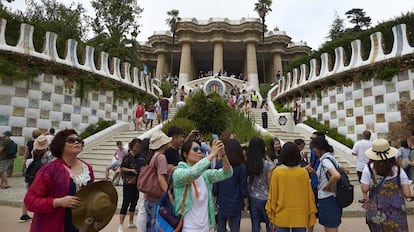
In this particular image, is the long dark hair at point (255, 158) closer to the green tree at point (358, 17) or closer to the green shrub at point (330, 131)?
the green shrub at point (330, 131)

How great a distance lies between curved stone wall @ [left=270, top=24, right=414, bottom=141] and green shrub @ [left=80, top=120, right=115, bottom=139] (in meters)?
10.1

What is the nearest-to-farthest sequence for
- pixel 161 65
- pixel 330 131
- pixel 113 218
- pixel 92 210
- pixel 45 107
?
pixel 92 210 < pixel 113 218 < pixel 45 107 < pixel 330 131 < pixel 161 65

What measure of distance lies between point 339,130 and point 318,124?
1198mm

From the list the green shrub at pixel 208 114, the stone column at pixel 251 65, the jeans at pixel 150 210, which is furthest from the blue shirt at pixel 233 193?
the stone column at pixel 251 65

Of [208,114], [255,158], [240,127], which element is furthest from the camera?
[208,114]

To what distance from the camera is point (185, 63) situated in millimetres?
36812

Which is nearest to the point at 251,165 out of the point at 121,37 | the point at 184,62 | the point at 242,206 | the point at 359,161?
the point at 242,206

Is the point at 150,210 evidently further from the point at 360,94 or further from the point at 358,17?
the point at 358,17

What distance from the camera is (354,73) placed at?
36.8ft

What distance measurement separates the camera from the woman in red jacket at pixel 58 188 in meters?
1.93

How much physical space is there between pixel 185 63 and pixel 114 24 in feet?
54.4

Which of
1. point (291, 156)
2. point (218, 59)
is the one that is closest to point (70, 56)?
point (291, 156)

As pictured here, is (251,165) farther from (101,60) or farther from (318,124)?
(101,60)

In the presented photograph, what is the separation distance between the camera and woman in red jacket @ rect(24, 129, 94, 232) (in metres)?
1.93
